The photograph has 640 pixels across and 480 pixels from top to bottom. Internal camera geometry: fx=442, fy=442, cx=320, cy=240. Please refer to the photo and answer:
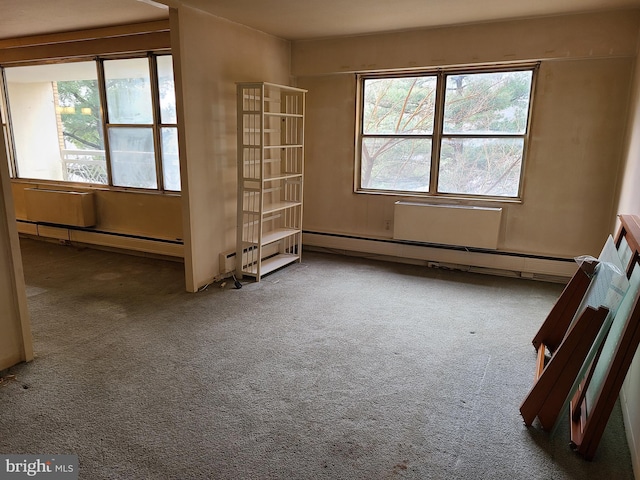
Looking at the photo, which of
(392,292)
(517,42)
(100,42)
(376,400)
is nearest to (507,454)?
(376,400)

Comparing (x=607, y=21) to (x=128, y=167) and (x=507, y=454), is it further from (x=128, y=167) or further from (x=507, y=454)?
(x=128, y=167)

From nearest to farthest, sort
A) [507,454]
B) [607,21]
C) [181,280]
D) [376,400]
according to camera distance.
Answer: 1. [507,454]
2. [376,400]
3. [607,21]
4. [181,280]

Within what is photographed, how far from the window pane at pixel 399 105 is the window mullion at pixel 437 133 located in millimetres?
66

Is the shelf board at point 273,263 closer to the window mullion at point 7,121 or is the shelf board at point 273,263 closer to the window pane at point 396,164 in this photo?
the window pane at point 396,164

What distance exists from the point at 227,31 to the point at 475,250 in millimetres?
3253

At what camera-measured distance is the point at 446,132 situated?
4609mm

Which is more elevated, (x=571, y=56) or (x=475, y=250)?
(x=571, y=56)

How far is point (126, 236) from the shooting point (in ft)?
17.4

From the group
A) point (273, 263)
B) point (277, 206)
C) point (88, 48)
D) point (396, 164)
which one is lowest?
point (273, 263)

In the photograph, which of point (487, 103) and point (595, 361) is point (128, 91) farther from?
point (595, 361)

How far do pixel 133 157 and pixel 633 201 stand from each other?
16.0 ft

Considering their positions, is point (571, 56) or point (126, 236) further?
point (126, 236)

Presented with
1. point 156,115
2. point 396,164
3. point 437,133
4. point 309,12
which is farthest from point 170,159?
point 437,133

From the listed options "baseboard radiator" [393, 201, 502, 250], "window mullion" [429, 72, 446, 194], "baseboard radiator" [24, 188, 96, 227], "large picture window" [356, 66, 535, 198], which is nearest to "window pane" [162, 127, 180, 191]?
"baseboard radiator" [24, 188, 96, 227]
